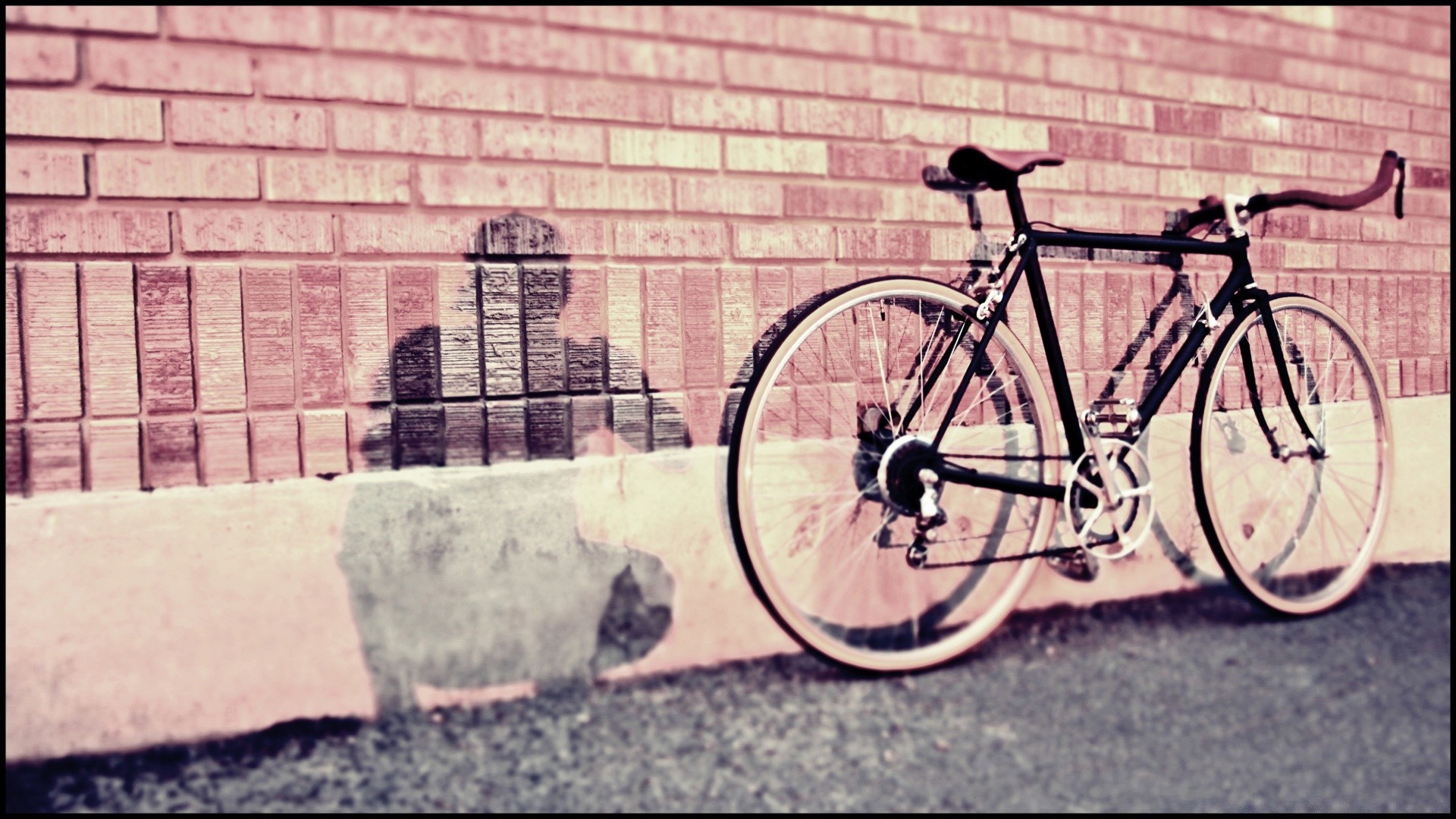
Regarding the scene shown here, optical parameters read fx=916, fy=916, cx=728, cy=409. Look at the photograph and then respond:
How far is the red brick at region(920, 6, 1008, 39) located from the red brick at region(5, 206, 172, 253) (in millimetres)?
2108

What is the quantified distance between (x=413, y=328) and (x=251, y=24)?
79cm

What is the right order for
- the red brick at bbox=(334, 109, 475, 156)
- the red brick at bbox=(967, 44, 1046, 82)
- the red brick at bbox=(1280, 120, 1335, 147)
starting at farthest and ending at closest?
the red brick at bbox=(1280, 120, 1335, 147), the red brick at bbox=(967, 44, 1046, 82), the red brick at bbox=(334, 109, 475, 156)

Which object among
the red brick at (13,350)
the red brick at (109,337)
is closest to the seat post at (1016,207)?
the red brick at (109,337)

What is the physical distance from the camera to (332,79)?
218cm

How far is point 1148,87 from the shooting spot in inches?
119

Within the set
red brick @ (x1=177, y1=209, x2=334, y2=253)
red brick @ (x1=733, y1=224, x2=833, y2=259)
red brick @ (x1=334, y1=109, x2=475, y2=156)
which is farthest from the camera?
red brick @ (x1=733, y1=224, x2=833, y2=259)

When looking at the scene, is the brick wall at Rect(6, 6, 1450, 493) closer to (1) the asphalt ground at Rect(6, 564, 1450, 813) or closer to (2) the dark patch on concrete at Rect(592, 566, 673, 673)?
(2) the dark patch on concrete at Rect(592, 566, 673, 673)

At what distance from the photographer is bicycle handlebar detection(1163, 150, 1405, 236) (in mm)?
2781

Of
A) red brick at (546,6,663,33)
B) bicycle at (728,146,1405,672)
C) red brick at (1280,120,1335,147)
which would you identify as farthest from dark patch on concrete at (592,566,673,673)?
red brick at (1280,120,1335,147)

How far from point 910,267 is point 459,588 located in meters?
1.53

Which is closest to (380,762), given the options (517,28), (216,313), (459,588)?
(459,588)

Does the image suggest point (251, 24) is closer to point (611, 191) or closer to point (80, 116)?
point (80, 116)

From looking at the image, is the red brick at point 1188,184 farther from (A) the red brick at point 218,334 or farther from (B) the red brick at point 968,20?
(A) the red brick at point 218,334

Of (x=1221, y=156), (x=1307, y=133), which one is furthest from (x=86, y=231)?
(x=1307, y=133)
